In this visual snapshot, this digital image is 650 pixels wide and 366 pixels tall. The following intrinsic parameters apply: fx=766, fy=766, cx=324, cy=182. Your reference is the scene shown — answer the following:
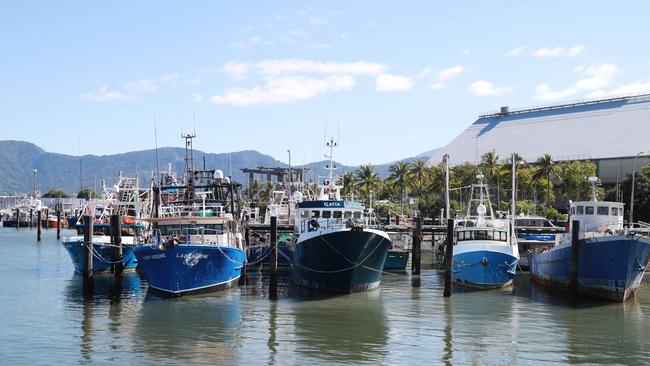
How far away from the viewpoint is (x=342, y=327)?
35531 millimetres

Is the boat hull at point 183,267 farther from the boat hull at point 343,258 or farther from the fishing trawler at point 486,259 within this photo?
the fishing trawler at point 486,259


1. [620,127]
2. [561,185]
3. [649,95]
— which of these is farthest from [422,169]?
[649,95]

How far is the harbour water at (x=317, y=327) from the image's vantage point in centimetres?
2966

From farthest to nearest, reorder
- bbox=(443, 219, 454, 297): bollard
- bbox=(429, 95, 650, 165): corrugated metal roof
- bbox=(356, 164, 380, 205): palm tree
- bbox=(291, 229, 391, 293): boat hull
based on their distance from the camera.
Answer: bbox=(429, 95, 650, 165): corrugated metal roof < bbox=(356, 164, 380, 205): palm tree < bbox=(291, 229, 391, 293): boat hull < bbox=(443, 219, 454, 297): bollard

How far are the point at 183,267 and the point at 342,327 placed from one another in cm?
1137

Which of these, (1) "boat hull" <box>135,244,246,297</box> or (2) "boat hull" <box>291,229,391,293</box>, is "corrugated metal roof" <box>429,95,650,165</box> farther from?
(1) "boat hull" <box>135,244,246,297</box>

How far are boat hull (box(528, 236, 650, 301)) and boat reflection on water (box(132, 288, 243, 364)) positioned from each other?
2043 centimetres

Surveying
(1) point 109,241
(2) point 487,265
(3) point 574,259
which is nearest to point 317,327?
(3) point 574,259

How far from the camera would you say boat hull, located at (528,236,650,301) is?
42.2 metres

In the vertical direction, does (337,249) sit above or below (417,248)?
above

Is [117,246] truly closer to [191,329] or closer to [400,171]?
[191,329]

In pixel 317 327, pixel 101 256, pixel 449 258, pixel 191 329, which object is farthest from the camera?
pixel 101 256

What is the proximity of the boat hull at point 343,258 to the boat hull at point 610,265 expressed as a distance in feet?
38.4

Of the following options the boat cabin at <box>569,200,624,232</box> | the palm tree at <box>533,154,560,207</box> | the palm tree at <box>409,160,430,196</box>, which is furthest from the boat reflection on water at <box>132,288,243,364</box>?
the palm tree at <box>409,160,430,196</box>
